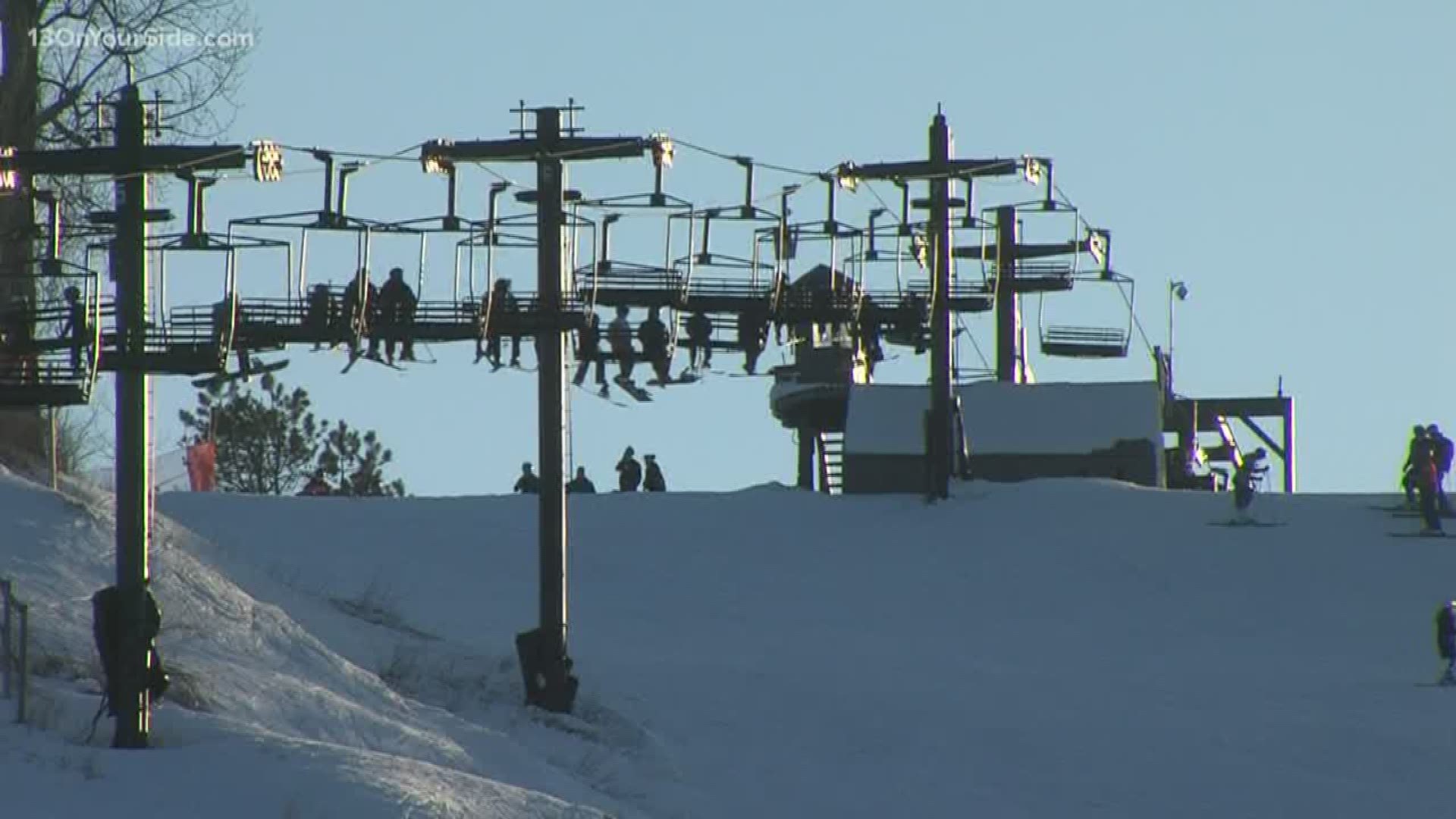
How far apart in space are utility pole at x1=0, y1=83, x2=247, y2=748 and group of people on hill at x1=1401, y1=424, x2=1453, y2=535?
90.0 feet

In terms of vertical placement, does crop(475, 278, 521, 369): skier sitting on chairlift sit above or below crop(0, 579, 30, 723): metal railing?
above

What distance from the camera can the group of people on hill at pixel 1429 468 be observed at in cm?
5366

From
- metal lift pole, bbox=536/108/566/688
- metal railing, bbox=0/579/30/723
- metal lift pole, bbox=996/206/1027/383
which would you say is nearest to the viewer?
metal railing, bbox=0/579/30/723

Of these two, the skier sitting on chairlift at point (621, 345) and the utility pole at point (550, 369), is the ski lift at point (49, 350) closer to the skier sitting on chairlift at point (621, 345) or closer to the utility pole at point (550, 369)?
the utility pole at point (550, 369)

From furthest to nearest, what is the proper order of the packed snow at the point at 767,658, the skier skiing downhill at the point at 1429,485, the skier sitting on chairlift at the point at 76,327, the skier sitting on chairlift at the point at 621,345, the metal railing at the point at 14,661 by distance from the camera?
the skier skiing downhill at the point at 1429,485, the skier sitting on chairlift at the point at 621,345, the packed snow at the point at 767,658, the skier sitting on chairlift at the point at 76,327, the metal railing at the point at 14,661

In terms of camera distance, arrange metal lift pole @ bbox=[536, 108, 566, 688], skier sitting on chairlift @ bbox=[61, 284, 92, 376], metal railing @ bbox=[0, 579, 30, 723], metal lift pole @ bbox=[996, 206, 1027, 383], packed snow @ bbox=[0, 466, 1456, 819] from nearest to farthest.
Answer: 1. metal railing @ bbox=[0, 579, 30, 723]
2. skier sitting on chairlift @ bbox=[61, 284, 92, 376]
3. packed snow @ bbox=[0, 466, 1456, 819]
4. metal lift pole @ bbox=[536, 108, 566, 688]
5. metal lift pole @ bbox=[996, 206, 1027, 383]

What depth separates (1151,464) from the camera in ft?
225

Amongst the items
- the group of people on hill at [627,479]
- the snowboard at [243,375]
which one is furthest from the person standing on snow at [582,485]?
the snowboard at [243,375]

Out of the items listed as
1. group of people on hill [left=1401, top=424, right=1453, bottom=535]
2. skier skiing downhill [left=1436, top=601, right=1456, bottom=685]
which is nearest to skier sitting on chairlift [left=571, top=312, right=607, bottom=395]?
skier skiing downhill [left=1436, top=601, right=1456, bottom=685]

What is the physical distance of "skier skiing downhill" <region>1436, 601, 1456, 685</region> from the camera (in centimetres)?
4241

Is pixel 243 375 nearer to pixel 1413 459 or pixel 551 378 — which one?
pixel 551 378

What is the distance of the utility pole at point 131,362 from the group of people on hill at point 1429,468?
90.0ft

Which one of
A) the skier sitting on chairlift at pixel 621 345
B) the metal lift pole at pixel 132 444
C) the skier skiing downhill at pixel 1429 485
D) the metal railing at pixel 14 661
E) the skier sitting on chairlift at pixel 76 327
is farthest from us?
the skier skiing downhill at pixel 1429 485

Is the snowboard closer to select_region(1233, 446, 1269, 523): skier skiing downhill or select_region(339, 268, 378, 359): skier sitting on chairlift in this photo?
select_region(339, 268, 378, 359): skier sitting on chairlift
